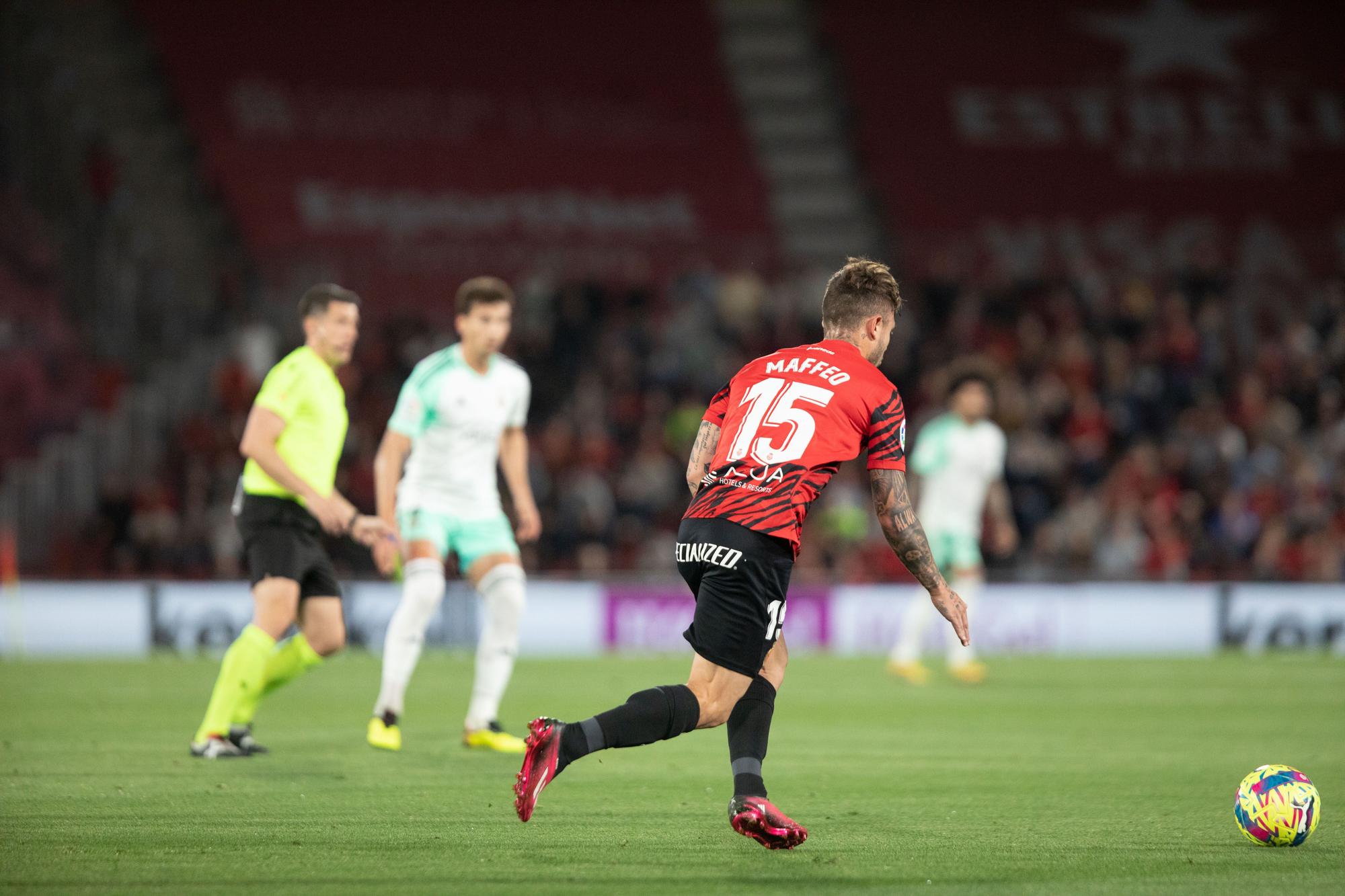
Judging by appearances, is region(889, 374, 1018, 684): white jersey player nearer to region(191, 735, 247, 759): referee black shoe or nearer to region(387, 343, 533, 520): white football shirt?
region(387, 343, 533, 520): white football shirt

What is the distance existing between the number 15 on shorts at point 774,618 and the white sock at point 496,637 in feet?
10.8

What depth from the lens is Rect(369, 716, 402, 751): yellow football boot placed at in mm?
8617

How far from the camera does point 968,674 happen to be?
45.7ft

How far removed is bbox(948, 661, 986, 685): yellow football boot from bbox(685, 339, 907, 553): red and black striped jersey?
837 cm

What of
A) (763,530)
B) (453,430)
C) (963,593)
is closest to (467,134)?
(963,593)

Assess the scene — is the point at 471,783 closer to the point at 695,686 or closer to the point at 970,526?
the point at 695,686

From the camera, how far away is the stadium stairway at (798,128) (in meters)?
25.9

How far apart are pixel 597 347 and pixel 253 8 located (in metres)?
8.58

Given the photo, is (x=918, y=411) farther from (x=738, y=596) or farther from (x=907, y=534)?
(x=738, y=596)

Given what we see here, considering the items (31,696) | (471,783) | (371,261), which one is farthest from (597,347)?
(471,783)

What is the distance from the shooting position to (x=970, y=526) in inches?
559

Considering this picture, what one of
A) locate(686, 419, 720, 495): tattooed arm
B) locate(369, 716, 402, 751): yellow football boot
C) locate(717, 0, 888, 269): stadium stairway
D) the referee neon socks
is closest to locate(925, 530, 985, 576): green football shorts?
locate(369, 716, 402, 751): yellow football boot

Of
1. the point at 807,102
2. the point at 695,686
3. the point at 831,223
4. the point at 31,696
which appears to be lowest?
the point at 31,696

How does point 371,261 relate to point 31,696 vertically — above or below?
above
